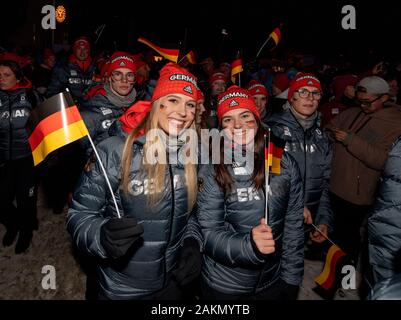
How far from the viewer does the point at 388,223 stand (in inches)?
110

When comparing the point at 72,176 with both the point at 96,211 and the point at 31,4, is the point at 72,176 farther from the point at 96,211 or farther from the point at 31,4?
the point at 31,4

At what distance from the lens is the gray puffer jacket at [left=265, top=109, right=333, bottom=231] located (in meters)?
3.86

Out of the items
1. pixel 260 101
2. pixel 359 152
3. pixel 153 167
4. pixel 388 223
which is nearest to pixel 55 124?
pixel 153 167

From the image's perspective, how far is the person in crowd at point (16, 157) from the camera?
472 centimetres

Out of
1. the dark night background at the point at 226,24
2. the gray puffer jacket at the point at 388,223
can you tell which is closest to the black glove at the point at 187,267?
the gray puffer jacket at the point at 388,223

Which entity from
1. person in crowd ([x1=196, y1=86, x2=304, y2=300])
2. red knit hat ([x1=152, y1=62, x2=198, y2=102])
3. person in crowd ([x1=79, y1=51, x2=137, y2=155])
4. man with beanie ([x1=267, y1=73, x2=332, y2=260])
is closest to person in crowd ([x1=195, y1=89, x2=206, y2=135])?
red knit hat ([x1=152, y1=62, x2=198, y2=102])

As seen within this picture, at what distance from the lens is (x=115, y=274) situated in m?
2.62

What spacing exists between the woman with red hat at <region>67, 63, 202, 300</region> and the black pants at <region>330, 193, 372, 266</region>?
8.64 ft

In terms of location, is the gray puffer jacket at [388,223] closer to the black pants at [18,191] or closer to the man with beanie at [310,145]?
the man with beanie at [310,145]

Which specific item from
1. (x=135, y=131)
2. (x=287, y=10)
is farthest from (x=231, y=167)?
(x=287, y=10)

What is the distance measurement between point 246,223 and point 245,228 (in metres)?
0.04

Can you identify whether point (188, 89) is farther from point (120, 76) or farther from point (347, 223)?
point (347, 223)

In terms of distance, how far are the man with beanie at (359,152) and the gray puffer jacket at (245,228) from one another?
1537 mm

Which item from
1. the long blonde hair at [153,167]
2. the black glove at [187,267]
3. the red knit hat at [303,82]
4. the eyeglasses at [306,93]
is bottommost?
the black glove at [187,267]
